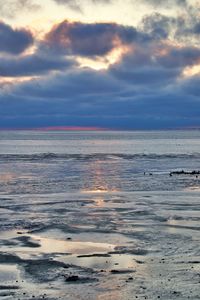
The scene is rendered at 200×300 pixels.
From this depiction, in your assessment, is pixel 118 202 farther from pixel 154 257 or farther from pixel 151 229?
pixel 154 257

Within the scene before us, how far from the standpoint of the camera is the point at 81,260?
69.5ft

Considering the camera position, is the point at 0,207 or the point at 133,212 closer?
the point at 133,212

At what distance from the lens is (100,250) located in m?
22.9

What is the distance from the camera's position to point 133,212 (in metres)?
34.3

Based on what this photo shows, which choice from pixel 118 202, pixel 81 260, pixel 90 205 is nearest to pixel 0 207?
pixel 90 205

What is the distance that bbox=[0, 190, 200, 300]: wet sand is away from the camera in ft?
57.2

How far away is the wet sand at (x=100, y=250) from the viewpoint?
17438 millimetres

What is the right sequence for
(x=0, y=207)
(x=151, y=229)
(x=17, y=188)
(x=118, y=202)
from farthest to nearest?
(x=17, y=188) < (x=118, y=202) < (x=0, y=207) < (x=151, y=229)

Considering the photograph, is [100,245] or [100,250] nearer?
[100,250]

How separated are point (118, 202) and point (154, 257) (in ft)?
60.0

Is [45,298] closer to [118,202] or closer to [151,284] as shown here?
[151,284]

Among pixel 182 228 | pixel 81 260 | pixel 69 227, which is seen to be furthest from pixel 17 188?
pixel 81 260

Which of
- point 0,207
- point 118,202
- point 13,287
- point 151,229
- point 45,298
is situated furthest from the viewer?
point 118,202

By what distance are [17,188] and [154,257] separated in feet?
102
